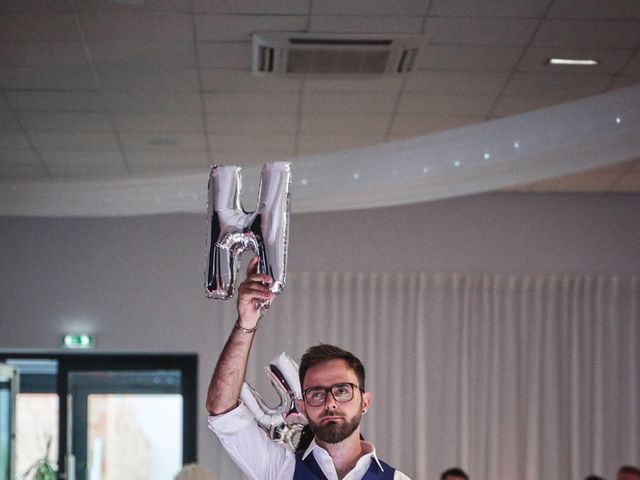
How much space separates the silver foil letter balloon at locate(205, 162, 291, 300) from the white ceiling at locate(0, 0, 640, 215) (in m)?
3.22

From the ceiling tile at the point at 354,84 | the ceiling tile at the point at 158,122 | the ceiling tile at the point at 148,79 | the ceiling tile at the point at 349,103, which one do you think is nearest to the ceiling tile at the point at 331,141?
the ceiling tile at the point at 349,103

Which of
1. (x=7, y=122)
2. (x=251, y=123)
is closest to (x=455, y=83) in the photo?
(x=251, y=123)

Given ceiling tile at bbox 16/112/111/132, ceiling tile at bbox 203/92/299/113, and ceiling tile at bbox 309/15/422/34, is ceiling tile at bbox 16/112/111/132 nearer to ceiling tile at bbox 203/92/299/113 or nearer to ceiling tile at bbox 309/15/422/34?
ceiling tile at bbox 203/92/299/113

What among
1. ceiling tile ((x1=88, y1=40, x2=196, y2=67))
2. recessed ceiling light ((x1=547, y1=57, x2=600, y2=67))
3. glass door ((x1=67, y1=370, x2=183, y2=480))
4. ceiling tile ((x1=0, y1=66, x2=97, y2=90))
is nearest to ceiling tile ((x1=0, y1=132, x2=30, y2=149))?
ceiling tile ((x1=0, y1=66, x2=97, y2=90))

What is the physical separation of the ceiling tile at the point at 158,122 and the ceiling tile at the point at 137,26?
1.45m

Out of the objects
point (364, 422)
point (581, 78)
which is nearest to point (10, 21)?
point (581, 78)

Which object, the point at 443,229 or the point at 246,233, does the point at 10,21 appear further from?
the point at 443,229

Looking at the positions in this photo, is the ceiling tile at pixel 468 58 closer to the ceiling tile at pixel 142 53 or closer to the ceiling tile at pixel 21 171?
the ceiling tile at pixel 142 53

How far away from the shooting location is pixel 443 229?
32.2 ft

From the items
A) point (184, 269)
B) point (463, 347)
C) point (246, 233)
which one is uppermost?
point (184, 269)

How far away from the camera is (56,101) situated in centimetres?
718

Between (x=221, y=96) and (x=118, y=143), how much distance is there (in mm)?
1378

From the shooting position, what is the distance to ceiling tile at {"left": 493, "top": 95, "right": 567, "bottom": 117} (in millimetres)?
7242

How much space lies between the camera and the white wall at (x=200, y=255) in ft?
31.6
